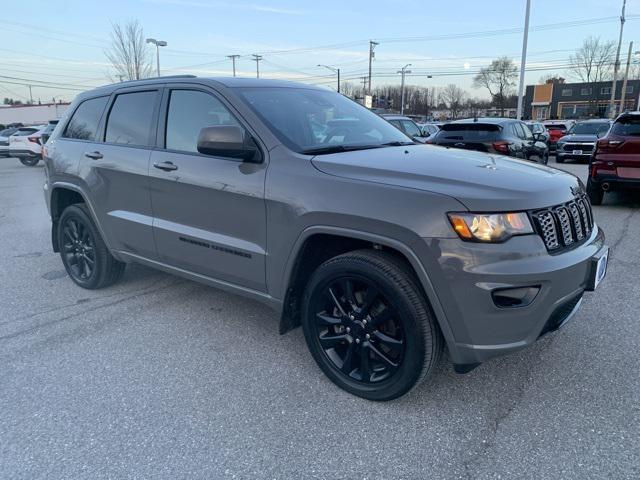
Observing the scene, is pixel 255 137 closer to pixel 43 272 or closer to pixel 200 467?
pixel 200 467

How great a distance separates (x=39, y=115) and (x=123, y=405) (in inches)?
2883

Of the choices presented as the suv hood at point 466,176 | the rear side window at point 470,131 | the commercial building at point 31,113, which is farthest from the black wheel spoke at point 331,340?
the commercial building at point 31,113

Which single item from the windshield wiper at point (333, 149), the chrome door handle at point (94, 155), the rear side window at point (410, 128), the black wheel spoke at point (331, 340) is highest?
the rear side window at point (410, 128)

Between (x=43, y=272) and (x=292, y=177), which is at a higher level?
(x=292, y=177)

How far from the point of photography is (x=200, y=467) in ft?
7.64

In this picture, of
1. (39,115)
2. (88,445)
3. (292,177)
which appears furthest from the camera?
(39,115)

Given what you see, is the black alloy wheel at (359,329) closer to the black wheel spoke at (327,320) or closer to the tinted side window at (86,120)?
the black wheel spoke at (327,320)

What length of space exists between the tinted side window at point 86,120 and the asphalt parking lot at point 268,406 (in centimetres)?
Answer: 159

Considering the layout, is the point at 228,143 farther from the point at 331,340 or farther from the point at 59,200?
the point at 59,200

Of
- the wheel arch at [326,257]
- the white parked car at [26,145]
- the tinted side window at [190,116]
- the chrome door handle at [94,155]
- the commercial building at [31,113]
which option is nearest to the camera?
the wheel arch at [326,257]

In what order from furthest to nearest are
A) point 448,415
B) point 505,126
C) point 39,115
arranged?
point 39,115
point 505,126
point 448,415

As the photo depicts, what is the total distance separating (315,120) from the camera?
3.52 m

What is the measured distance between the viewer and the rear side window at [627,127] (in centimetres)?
779

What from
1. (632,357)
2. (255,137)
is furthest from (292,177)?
(632,357)
